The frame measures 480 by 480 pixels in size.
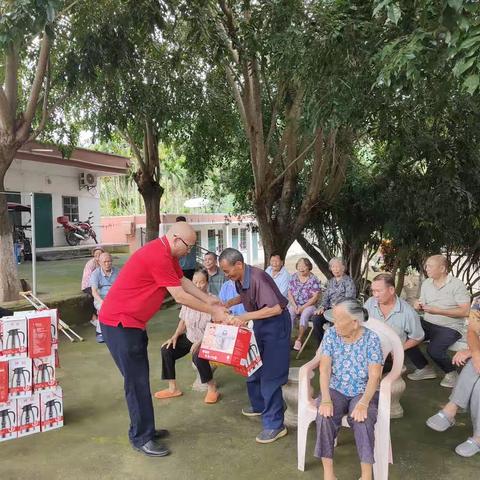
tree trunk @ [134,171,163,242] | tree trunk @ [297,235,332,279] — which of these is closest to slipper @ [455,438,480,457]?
tree trunk @ [297,235,332,279]

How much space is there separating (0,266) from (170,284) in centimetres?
460

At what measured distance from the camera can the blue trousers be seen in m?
3.54

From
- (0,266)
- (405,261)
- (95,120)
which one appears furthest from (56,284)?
(405,261)

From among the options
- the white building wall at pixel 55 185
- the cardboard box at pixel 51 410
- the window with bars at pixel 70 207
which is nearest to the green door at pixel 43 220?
the white building wall at pixel 55 185

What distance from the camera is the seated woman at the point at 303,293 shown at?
19.4ft

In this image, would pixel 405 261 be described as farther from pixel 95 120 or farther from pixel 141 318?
pixel 141 318

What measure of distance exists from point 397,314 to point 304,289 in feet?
6.39

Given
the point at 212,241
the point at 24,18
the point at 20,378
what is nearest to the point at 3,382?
the point at 20,378

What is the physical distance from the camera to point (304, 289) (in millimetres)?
6070

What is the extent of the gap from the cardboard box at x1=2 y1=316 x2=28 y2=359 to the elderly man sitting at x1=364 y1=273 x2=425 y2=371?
282 centimetres

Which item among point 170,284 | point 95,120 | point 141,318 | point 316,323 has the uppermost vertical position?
point 95,120

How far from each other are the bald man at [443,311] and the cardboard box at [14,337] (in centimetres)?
353

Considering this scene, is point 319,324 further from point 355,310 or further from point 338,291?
point 355,310

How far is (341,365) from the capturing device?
9.96 ft
